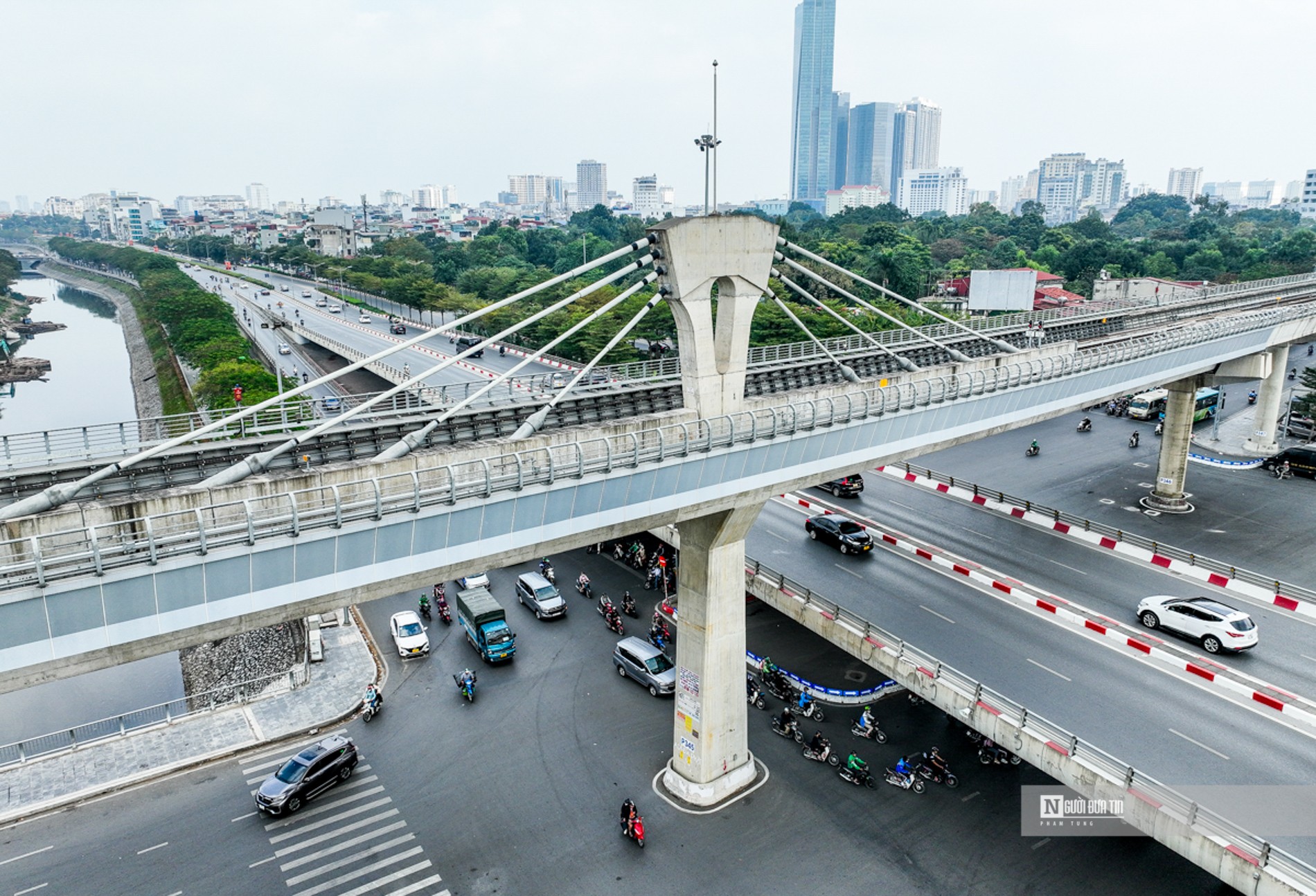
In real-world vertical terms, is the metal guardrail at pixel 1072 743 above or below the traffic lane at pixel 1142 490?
above

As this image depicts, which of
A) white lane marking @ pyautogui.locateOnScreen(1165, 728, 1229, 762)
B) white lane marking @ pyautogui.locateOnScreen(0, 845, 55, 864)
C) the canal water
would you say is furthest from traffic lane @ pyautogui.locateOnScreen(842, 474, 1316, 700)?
white lane marking @ pyautogui.locateOnScreen(0, 845, 55, 864)

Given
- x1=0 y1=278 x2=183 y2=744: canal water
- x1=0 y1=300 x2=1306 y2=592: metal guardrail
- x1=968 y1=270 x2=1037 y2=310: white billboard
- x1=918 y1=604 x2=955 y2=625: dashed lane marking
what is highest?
x1=968 y1=270 x2=1037 y2=310: white billboard

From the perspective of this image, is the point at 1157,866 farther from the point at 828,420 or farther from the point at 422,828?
the point at 422,828

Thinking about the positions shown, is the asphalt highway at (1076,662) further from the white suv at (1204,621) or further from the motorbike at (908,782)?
the motorbike at (908,782)

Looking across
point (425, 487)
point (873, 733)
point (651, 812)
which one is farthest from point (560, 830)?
point (425, 487)

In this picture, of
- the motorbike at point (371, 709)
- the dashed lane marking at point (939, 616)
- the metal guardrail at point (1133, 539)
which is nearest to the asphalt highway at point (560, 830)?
the motorbike at point (371, 709)

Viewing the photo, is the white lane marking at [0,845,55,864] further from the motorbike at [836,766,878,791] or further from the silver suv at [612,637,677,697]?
the motorbike at [836,766,878,791]

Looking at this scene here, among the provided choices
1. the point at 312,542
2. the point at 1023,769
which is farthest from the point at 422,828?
the point at 1023,769
